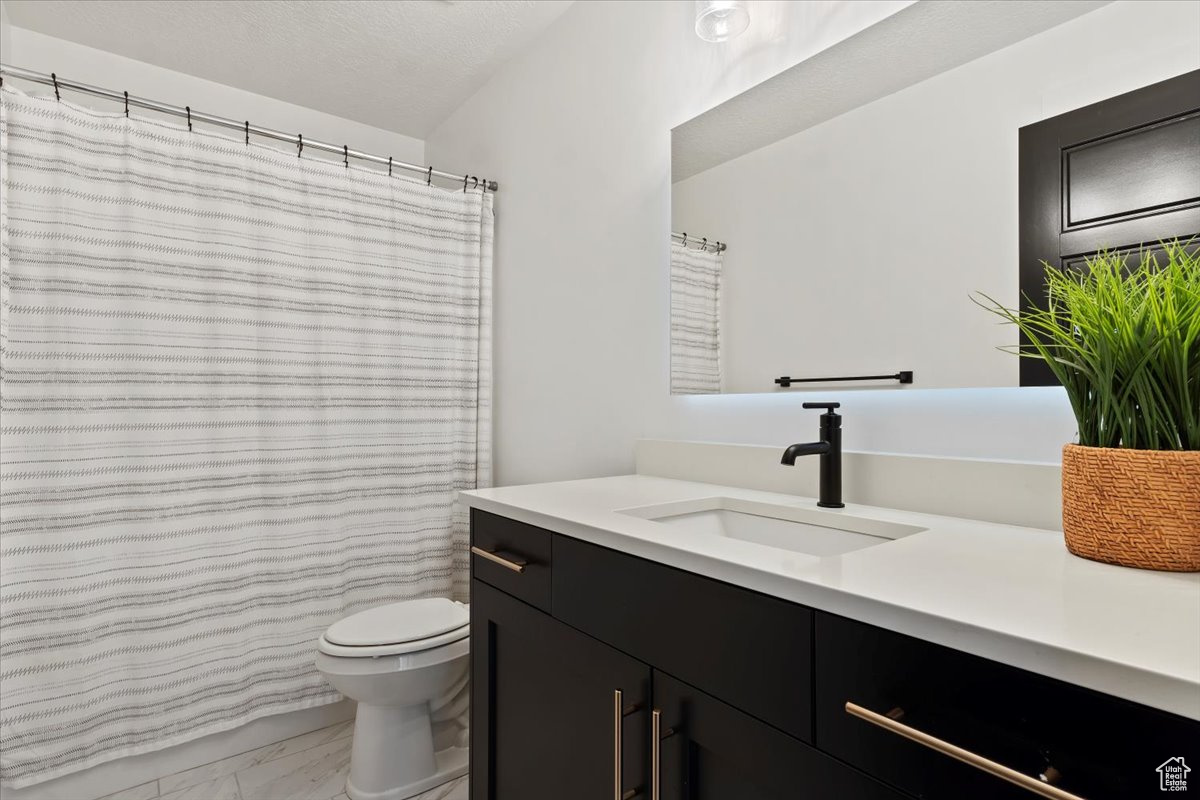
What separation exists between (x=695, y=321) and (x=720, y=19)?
726mm

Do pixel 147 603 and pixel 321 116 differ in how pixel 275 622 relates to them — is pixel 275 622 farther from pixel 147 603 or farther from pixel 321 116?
pixel 321 116

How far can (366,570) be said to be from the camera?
85.8 inches

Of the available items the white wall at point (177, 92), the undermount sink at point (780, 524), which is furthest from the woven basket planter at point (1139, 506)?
the white wall at point (177, 92)

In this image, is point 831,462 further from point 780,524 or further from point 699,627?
point 699,627

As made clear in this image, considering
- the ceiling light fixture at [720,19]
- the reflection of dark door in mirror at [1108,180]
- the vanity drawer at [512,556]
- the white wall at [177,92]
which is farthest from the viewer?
the white wall at [177,92]

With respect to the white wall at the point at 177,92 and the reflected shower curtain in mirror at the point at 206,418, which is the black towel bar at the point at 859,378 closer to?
the reflected shower curtain in mirror at the point at 206,418

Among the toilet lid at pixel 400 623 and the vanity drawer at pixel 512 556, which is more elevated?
the vanity drawer at pixel 512 556

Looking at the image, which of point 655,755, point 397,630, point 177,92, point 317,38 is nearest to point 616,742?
point 655,755

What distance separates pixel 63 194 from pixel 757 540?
2064 millimetres

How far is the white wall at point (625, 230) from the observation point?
3.34 feet

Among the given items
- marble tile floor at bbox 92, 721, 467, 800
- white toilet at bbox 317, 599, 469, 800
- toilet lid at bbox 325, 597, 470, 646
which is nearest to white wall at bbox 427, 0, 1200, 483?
toilet lid at bbox 325, 597, 470, 646

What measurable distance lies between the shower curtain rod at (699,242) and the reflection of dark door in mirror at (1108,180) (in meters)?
0.66

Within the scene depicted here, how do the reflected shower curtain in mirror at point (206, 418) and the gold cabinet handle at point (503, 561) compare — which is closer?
the gold cabinet handle at point (503, 561)

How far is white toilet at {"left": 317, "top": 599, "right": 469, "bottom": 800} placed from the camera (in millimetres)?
1654
